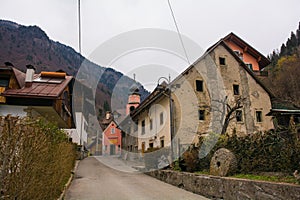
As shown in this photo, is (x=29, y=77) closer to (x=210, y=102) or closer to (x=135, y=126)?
(x=210, y=102)

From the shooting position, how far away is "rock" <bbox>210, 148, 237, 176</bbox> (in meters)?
8.22

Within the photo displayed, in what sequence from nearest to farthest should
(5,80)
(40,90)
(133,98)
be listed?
(40,90) < (5,80) < (133,98)

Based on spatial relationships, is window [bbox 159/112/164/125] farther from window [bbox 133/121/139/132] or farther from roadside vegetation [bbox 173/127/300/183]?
roadside vegetation [bbox 173/127/300/183]

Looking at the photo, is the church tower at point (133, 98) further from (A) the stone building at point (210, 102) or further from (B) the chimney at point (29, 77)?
(B) the chimney at point (29, 77)

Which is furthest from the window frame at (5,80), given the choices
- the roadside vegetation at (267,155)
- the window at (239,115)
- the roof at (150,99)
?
the window at (239,115)

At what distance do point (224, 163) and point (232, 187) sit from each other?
1.49 metres

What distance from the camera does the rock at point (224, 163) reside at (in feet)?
27.0

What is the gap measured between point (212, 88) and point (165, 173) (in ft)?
28.9

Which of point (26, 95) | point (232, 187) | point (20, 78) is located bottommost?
point (232, 187)

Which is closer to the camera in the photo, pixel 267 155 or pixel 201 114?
pixel 267 155

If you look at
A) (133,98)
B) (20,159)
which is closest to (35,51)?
(133,98)

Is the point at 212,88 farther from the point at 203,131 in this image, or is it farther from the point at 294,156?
the point at 294,156

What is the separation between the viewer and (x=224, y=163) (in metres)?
8.46

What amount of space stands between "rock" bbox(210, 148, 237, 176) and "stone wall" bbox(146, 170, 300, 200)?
1.44 ft
